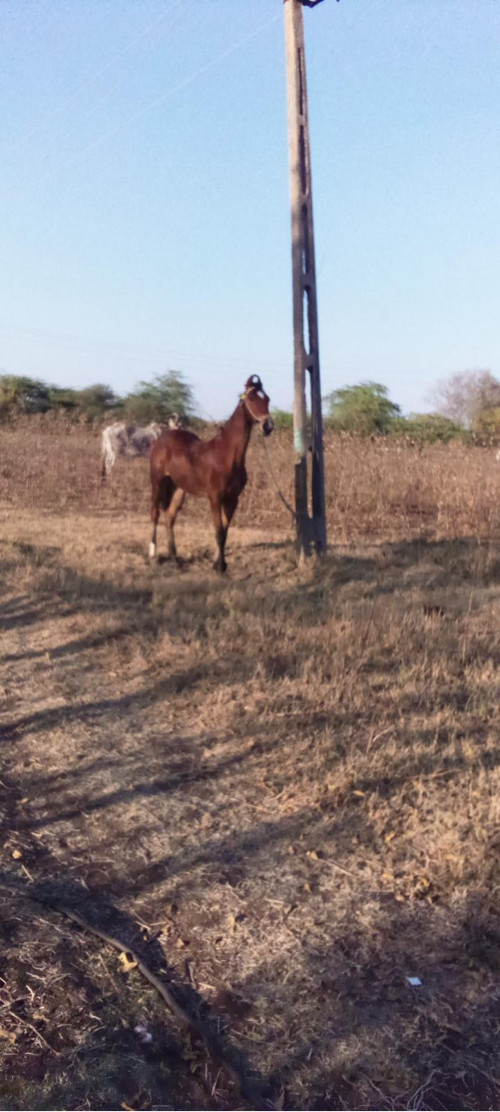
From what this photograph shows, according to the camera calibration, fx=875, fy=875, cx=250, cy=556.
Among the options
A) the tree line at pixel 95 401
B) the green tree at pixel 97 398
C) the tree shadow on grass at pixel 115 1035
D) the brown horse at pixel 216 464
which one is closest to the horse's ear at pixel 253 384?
the brown horse at pixel 216 464

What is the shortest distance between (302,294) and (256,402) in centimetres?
139

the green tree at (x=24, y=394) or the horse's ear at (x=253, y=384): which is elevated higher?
the green tree at (x=24, y=394)

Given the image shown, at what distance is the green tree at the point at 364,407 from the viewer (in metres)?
29.2

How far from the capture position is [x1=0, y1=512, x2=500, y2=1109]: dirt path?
8.57ft

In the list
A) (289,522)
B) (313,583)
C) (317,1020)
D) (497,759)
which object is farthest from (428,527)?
(317,1020)

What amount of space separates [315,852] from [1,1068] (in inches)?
61.8

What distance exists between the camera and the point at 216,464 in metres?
9.17

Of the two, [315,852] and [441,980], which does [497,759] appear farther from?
[441,980]

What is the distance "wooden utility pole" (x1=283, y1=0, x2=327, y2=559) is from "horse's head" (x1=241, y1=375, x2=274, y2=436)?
2.37 ft

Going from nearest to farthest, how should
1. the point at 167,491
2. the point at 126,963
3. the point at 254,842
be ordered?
the point at 126,963, the point at 254,842, the point at 167,491

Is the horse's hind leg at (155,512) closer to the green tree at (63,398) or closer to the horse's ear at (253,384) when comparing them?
the horse's ear at (253,384)

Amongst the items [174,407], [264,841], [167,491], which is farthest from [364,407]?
[264,841]

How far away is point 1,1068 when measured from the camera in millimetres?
2525

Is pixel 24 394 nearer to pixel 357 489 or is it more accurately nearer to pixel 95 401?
pixel 95 401
